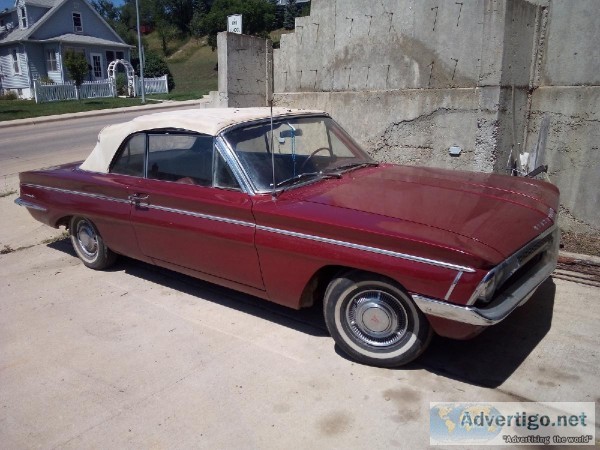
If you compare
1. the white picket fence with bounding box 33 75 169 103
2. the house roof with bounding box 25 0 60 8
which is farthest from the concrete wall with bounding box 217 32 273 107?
the house roof with bounding box 25 0 60 8

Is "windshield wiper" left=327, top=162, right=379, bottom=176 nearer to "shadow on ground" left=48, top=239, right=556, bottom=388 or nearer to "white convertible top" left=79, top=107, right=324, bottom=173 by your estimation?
"white convertible top" left=79, top=107, right=324, bottom=173

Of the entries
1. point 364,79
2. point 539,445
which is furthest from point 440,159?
point 539,445

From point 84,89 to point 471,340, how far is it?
30967 mm

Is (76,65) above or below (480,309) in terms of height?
above

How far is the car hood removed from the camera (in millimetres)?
3016

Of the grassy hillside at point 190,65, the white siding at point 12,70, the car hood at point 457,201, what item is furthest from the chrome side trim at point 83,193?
the white siding at point 12,70

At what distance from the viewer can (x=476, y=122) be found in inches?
213

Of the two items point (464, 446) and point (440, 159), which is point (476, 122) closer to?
point (440, 159)

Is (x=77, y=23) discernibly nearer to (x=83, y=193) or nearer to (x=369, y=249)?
(x=83, y=193)

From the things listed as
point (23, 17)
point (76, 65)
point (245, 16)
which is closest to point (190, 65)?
point (245, 16)

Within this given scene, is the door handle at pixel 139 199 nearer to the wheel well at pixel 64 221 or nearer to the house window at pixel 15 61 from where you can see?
the wheel well at pixel 64 221

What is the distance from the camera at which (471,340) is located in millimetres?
3621

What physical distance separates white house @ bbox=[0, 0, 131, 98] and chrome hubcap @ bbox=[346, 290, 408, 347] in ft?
114

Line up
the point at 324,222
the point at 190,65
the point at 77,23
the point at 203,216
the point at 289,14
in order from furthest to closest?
the point at 289,14, the point at 190,65, the point at 77,23, the point at 203,216, the point at 324,222
